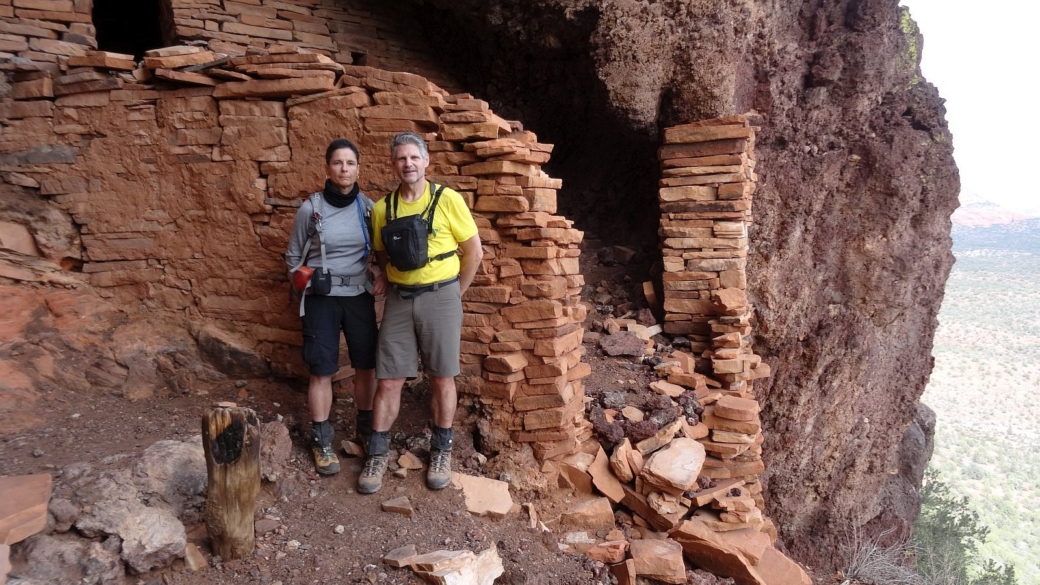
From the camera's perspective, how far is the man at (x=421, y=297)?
3340 mm

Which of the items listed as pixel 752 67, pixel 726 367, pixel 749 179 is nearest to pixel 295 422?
pixel 726 367

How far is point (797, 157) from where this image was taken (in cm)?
760

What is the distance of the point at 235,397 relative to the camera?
14.2ft

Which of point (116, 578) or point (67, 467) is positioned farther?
point (67, 467)

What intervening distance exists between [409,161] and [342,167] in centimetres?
41

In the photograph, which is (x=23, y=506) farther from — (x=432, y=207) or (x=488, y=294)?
(x=488, y=294)

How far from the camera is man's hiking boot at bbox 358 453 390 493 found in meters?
3.52

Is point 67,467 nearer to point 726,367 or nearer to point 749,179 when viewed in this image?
point 726,367

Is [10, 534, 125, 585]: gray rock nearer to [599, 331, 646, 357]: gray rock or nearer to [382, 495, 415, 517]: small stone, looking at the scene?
[382, 495, 415, 517]: small stone

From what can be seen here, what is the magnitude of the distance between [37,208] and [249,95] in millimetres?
1734

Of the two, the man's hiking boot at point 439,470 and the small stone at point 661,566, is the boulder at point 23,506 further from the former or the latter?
the small stone at point 661,566

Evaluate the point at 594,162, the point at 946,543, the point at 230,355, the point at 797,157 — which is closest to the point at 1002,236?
the point at 946,543

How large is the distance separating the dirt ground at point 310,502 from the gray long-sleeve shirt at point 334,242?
44.7 inches

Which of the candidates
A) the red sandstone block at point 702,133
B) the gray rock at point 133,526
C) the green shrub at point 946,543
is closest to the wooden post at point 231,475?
the gray rock at point 133,526
